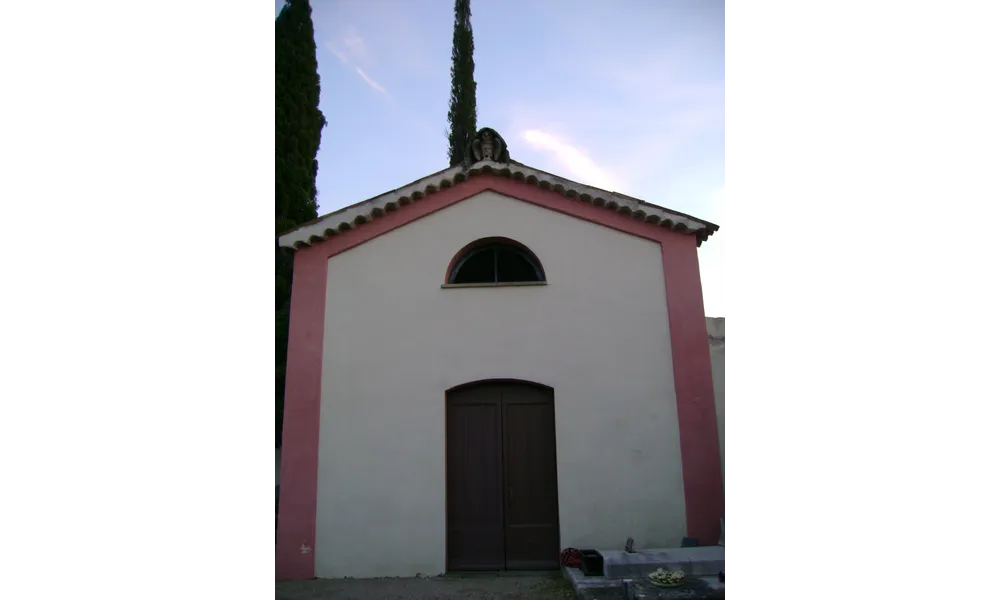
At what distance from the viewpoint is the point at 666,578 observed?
6152 millimetres

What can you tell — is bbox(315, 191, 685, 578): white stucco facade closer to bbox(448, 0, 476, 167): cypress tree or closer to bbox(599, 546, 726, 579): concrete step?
bbox(599, 546, 726, 579): concrete step

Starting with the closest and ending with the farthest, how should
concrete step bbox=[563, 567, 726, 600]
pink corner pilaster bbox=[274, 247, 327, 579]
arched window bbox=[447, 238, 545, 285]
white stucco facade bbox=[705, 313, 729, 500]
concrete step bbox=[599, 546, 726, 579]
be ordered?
concrete step bbox=[563, 567, 726, 600]
concrete step bbox=[599, 546, 726, 579]
pink corner pilaster bbox=[274, 247, 327, 579]
arched window bbox=[447, 238, 545, 285]
white stucco facade bbox=[705, 313, 729, 500]

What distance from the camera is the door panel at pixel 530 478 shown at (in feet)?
24.8

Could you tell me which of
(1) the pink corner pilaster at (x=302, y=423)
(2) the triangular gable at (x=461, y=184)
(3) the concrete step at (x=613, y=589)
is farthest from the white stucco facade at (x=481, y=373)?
(3) the concrete step at (x=613, y=589)

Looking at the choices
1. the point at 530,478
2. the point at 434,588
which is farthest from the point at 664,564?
the point at 434,588

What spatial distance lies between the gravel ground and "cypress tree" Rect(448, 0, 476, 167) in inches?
622

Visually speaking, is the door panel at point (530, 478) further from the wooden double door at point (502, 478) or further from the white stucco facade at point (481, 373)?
the white stucco facade at point (481, 373)

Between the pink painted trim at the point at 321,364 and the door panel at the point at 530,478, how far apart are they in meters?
1.75

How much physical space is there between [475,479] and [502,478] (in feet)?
1.18

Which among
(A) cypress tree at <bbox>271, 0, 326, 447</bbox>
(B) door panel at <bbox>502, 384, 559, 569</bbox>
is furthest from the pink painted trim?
(A) cypress tree at <bbox>271, 0, 326, 447</bbox>

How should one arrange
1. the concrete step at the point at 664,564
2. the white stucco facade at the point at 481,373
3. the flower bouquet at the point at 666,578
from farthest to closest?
1. the white stucco facade at the point at 481,373
2. the concrete step at the point at 664,564
3. the flower bouquet at the point at 666,578

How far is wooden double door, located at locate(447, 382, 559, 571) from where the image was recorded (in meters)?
7.57

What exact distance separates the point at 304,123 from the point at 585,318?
11256mm
